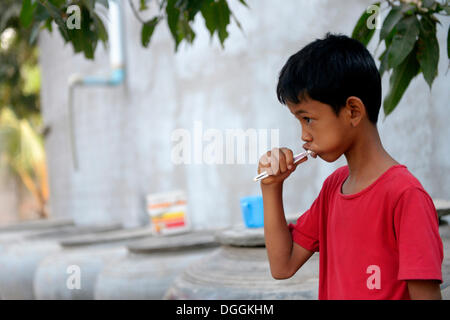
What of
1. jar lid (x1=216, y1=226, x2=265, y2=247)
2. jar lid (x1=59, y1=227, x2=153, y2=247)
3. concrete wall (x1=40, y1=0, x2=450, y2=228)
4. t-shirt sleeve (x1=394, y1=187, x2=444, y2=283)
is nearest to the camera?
t-shirt sleeve (x1=394, y1=187, x2=444, y2=283)

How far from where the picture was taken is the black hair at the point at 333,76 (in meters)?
1.14

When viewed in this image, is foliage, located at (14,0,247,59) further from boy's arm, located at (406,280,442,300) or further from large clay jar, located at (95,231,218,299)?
large clay jar, located at (95,231,218,299)

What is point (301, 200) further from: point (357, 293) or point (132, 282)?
point (357, 293)

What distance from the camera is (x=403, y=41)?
1531mm

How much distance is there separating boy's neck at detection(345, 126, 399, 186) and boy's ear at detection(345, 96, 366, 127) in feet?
0.14

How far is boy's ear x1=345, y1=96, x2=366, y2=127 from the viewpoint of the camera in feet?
3.74

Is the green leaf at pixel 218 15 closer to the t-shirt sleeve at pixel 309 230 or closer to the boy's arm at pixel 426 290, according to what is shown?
the t-shirt sleeve at pixel 309 230

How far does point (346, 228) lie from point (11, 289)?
396 cm

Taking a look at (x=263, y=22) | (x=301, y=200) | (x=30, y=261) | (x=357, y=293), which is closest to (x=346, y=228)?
(x=357, y=293)

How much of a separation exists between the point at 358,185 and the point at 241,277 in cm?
115

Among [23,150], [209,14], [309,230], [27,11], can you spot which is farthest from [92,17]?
[23,150]

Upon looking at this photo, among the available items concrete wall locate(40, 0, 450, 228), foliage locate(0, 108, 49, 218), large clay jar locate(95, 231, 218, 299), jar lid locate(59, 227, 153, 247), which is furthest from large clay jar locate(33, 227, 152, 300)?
foliage locate(0, 108, 49, 218)

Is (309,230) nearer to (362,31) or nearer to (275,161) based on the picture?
(275,161)

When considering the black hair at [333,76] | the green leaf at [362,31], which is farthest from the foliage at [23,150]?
the black hair at [333,76]
